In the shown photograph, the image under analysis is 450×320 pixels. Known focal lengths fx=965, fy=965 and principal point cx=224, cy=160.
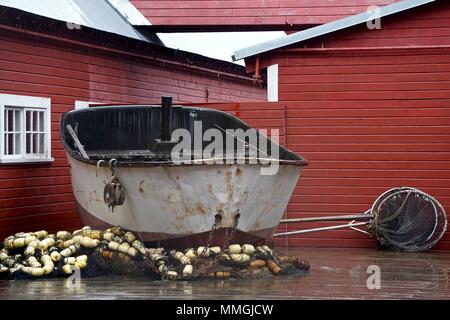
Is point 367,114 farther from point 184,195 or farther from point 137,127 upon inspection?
point 184,195

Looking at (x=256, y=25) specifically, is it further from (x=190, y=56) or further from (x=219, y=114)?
(x=219, y=114)

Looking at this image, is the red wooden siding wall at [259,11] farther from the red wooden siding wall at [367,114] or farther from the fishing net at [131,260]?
the fishing net at [131,260]

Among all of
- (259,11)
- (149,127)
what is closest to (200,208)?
(149,127)

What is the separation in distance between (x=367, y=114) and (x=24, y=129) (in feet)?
16.2

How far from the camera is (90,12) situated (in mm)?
17047

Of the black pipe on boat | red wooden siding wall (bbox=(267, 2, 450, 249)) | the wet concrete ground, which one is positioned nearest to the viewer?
the wet concrete ground

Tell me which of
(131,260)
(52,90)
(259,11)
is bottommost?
(131,260)

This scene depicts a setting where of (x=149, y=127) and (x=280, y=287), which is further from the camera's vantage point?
(x=149, y=127)

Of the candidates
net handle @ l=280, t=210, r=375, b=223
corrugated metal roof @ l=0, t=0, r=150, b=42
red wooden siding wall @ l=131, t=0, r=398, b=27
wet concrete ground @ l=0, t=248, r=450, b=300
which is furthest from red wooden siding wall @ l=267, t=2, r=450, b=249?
red wooden siding wall @ l=131, t=0, r=398, b=27

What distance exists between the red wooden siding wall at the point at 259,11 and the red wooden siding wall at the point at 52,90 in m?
1.55

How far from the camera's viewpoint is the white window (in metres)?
13.3

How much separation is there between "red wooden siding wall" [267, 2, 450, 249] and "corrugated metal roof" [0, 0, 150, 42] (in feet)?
11.5

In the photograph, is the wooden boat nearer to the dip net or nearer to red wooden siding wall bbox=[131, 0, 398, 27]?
the dip net
